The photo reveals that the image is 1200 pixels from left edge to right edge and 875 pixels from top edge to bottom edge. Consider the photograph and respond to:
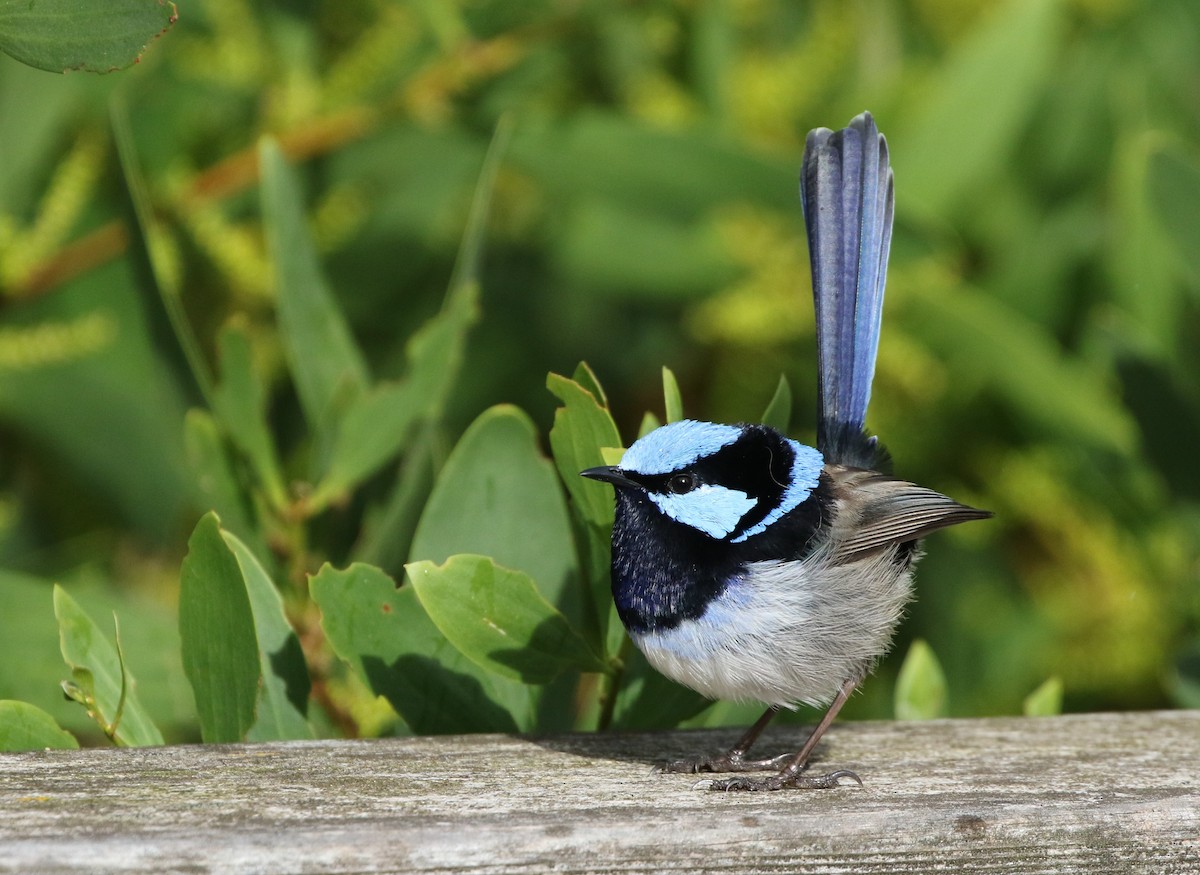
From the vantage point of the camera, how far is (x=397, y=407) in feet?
7.97

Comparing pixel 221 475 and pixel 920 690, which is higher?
pixel 221 475

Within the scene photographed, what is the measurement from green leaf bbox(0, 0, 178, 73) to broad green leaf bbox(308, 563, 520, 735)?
0.70 meters

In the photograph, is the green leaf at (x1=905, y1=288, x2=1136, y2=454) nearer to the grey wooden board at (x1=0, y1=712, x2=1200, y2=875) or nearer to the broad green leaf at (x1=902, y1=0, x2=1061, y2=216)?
the broad green leaf at (x1=902, y1=0, x2=1061, y2=216)

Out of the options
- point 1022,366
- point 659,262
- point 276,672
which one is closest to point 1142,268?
point 1022,366

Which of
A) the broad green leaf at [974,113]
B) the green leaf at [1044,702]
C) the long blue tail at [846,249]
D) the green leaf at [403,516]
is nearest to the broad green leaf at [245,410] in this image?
the green leaf at [403,516]

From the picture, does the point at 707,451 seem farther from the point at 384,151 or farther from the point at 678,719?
the point at 384,151

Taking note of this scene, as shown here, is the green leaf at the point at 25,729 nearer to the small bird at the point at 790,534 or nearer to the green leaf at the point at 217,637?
the green leaf at the point at 217,637

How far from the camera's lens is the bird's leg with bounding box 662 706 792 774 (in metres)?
2.00

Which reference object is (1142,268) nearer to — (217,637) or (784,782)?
(784,782)

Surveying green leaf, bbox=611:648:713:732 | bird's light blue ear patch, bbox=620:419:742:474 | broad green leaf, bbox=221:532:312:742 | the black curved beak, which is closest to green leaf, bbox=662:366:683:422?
bird's light blue ear patch, bbox=620:419:742:474

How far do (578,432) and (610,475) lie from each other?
0.08 m

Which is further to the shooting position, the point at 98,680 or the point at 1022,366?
the point at 1022,366

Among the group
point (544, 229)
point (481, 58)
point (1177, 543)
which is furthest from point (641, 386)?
point (1177, 543)

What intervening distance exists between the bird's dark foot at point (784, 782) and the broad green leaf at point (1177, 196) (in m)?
1.47
